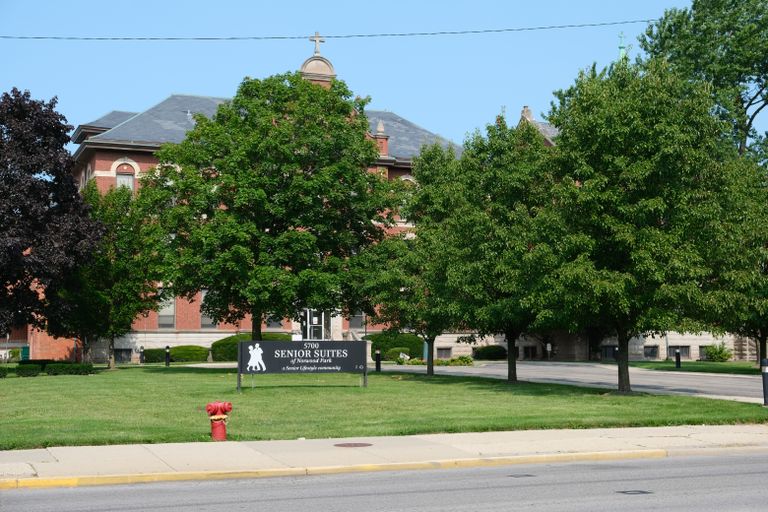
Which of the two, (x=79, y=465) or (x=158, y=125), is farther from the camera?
(x=158, y=125)

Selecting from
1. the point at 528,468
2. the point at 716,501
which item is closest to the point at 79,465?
the point at 528,468

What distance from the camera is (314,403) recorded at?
910 inches

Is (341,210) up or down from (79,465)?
up

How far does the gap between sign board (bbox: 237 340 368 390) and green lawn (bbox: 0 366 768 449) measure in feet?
2.37

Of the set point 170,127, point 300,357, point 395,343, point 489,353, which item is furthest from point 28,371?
point 489,353

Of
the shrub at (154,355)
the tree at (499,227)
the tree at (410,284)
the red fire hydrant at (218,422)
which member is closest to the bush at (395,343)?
the shrub at (154,355)

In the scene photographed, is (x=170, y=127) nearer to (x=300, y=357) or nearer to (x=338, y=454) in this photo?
(x=300, y=357)

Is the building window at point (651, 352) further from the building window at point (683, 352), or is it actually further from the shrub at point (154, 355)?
the shrub at point (154, 355)

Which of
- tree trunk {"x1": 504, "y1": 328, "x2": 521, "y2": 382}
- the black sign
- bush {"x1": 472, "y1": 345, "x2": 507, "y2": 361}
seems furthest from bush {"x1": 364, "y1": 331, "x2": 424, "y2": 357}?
the black sign

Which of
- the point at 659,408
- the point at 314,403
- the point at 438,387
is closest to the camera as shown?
the point at 659,408

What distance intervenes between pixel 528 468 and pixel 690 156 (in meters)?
13.9

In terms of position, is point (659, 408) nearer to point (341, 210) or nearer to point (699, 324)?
point (699, 324)

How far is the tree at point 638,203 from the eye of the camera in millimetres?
24203

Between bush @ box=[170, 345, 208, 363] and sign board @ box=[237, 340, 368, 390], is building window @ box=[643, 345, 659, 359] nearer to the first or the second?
bush @ box=[170, 345, 208, 363]
